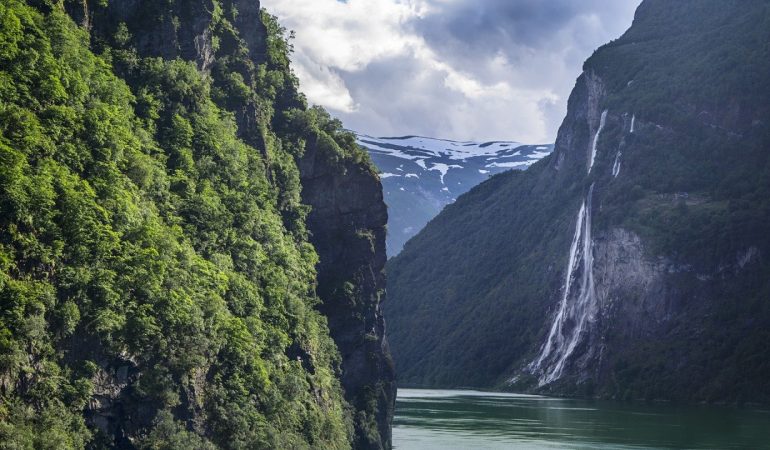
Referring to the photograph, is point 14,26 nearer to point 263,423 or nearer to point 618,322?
point 263,423

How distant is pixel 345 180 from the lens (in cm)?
8969

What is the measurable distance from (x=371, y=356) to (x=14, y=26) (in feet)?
146

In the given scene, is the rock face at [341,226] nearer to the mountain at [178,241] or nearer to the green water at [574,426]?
the mountain at [178,241]

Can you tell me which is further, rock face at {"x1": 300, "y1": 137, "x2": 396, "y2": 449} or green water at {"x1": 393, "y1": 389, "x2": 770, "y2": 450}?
green water at {"x1": 393, "y1": 389, "x2": 770, "y2": 450}

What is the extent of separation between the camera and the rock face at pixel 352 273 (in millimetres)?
86812

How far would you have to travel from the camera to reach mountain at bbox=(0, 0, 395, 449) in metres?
45.6

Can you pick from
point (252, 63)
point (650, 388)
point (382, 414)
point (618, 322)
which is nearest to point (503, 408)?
point (650, 388)

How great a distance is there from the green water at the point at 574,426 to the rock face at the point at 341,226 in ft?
23.4

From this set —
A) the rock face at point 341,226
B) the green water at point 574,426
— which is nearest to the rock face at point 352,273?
the rock face at point 341,226

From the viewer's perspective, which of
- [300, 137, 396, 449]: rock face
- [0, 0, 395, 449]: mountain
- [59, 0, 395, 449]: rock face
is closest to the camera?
[0, 0, 395, 449]: mountain

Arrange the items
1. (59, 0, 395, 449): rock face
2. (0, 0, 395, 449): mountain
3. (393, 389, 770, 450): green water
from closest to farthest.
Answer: (0, 0, 395, 449): mountain < (59, 0, 395, 449): rock face < (393, 389, 770, 450): green water

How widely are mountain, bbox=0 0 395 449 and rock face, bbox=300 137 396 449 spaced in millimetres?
163

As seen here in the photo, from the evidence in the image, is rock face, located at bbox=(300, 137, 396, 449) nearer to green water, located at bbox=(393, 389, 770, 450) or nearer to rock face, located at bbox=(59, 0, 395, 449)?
rock face, located at bbox=(59, 0, 395, 449)

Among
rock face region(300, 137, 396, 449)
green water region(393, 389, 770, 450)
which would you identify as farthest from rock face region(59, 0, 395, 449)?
green water region(393, 389, 770, 450)
